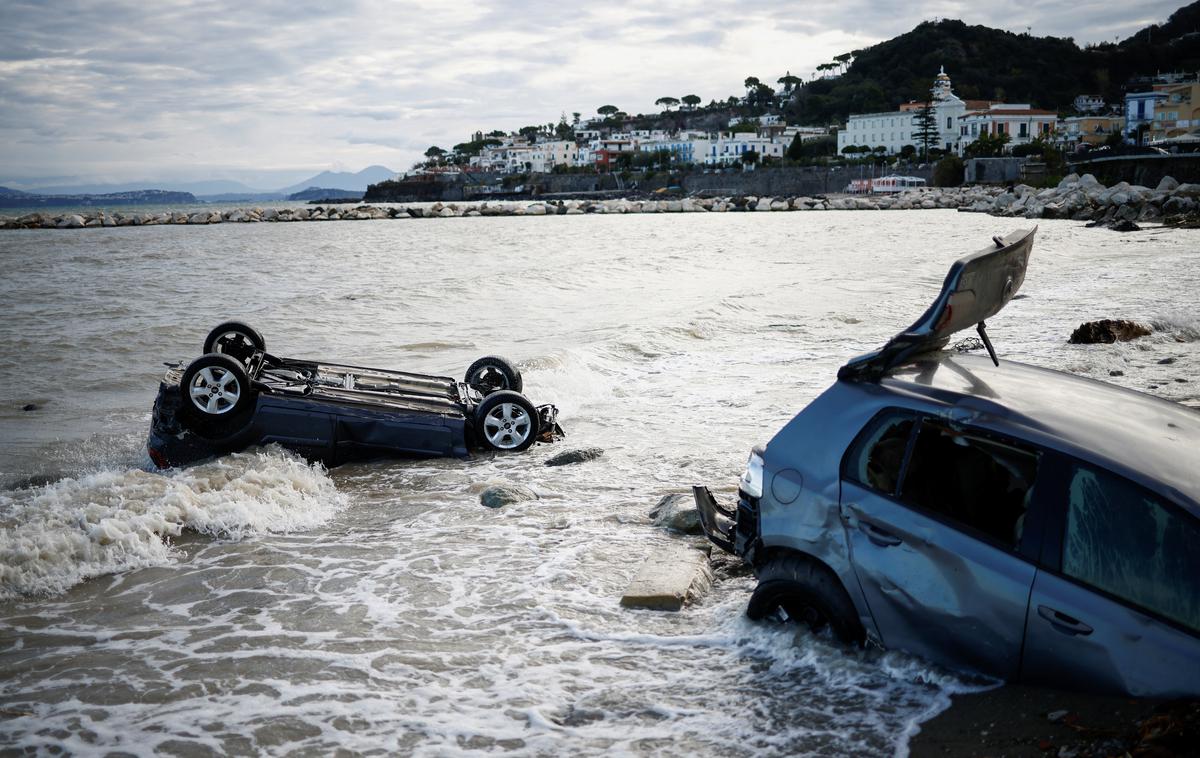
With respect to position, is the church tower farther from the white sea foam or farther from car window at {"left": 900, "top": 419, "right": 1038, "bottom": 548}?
car window at {"left": 900, "top": 419, "right": 1038, "bottom": 548}

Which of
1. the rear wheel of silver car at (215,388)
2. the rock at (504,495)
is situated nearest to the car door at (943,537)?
the rock at (504,495)

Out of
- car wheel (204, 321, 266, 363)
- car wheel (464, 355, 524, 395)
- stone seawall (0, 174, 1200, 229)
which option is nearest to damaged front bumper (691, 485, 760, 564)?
car wheel (464, 355, 524, 395)

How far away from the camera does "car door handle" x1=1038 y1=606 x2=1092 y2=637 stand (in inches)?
148

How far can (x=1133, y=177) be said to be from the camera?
69.6 meters

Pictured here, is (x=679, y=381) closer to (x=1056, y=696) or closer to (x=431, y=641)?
(x=431, y=641)

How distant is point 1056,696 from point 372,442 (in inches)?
256

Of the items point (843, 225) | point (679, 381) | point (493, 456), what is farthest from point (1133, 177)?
point (493, 456)

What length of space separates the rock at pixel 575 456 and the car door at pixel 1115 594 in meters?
5.54

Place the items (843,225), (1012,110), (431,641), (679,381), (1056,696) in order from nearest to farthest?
(1056,696) → (431,641) → (679,381) → (843,225) → (1012,110)

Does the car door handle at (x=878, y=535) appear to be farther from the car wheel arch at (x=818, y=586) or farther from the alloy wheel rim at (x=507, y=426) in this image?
the alloy wheel rim at (x=507, y=426)

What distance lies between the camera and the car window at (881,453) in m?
4.39

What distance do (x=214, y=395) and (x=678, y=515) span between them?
4.35 m

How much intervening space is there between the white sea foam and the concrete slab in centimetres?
294

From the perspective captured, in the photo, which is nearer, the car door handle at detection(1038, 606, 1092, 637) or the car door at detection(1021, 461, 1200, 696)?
the car door at detection(1021, 461, 1200, 696)
